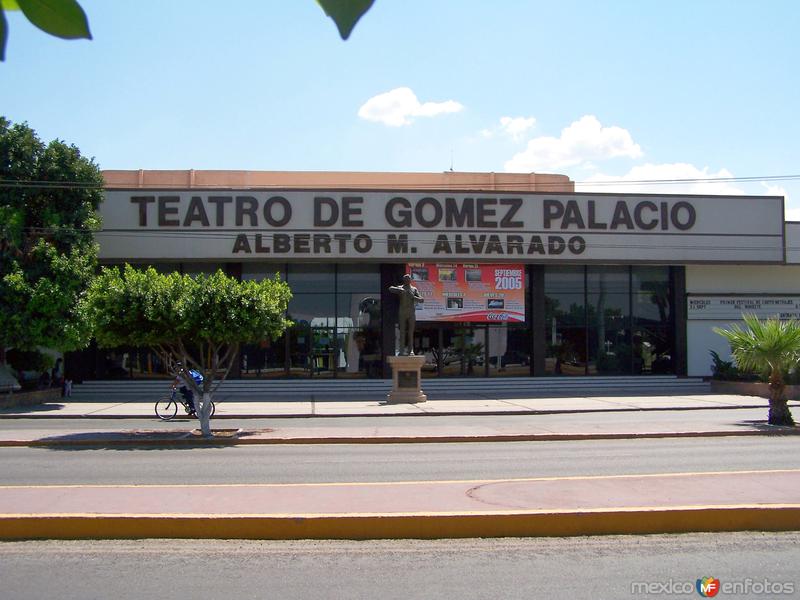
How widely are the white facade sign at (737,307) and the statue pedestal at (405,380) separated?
13.2m

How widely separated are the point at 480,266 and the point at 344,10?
28608mm

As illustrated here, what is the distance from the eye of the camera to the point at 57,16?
4.75 feet

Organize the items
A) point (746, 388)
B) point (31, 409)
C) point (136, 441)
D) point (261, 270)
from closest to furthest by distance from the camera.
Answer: point (136, 441), point (31, 409), point (746, 388), point (261, 270)

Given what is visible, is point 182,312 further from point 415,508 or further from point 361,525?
point 361,525

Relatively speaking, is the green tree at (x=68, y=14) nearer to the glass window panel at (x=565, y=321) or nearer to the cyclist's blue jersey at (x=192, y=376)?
the cyclist's blue jersey at (x=192, y=376)

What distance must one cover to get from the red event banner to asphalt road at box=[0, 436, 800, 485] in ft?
46.5

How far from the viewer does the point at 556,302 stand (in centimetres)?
3086

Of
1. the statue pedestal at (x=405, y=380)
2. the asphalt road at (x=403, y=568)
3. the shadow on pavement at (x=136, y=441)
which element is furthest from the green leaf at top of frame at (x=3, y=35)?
the statue pedestal at (x=405, y=380)

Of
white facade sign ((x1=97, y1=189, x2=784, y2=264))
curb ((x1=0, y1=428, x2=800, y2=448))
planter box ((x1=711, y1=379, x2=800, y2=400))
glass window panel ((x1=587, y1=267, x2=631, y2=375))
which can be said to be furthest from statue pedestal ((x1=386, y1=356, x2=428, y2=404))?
planter box ((x1=711, y1=379, x2=800, y2=400))

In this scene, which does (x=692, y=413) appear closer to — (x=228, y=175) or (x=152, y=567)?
(x=152, y=567)

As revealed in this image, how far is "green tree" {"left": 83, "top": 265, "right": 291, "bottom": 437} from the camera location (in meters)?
16.2

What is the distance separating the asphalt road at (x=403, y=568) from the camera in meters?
5.80

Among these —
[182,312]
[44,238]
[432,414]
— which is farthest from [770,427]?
[44,238]

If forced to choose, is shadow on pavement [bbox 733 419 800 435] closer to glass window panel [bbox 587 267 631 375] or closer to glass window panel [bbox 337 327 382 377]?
glass window panel [bbox 587 267 631 375]
